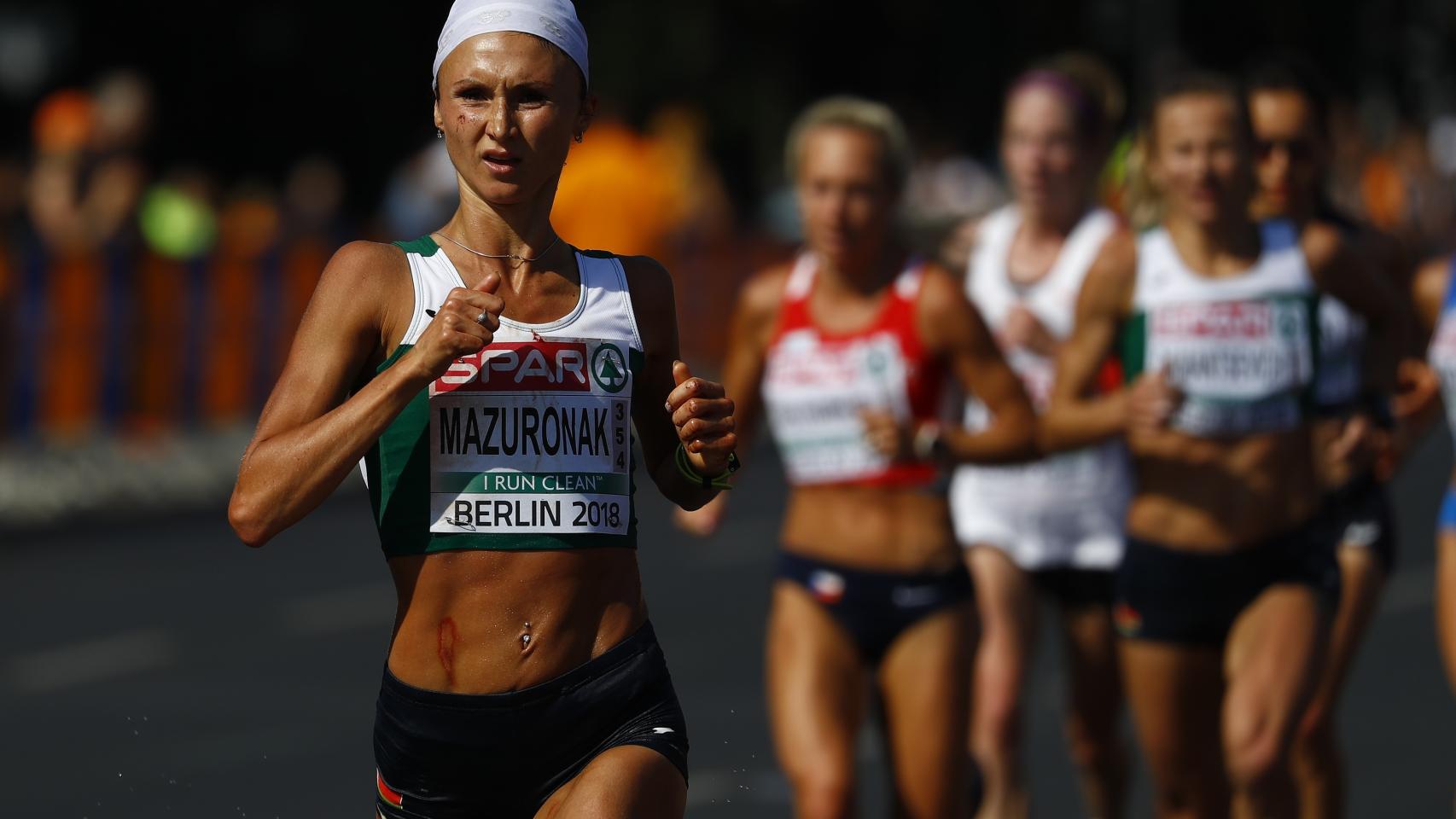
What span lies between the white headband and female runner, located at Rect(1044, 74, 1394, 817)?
2.85m

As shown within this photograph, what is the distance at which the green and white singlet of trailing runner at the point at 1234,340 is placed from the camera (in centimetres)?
727

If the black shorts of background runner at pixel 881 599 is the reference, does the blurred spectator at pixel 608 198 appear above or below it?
above

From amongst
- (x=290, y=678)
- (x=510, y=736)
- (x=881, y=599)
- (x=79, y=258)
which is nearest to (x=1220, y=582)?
(x=881, y=599)

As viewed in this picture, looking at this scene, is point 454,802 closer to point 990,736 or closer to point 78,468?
point 990,736

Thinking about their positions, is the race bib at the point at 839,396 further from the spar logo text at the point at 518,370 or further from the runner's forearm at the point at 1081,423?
the spar logo text at the point at 518,370

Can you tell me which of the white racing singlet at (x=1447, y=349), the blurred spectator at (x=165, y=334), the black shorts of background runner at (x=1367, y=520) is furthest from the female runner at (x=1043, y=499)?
the blurred spectator at (x=165, y=334)

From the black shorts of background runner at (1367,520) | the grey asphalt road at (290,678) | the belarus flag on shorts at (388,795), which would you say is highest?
the belarus flag on shorts at (388,795)

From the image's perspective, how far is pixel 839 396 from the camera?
285 inches

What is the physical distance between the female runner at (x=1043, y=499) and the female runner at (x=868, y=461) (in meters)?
0.94

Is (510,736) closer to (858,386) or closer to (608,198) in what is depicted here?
(858,386)

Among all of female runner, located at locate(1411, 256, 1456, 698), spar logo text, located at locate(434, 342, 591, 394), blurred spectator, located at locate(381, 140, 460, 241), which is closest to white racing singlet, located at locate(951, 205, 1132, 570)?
female runner, located at locate(1411, 256, 1456, 698)

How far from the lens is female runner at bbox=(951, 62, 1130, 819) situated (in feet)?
27.2

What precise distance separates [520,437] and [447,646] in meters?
0.40

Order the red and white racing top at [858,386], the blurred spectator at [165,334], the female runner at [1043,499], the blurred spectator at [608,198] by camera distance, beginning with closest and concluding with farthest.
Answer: the red and white racing top at [858,386] < the female runner at [1043,499] < the blurred spectator at [165,334] < the blurred spectator at [608,198]
